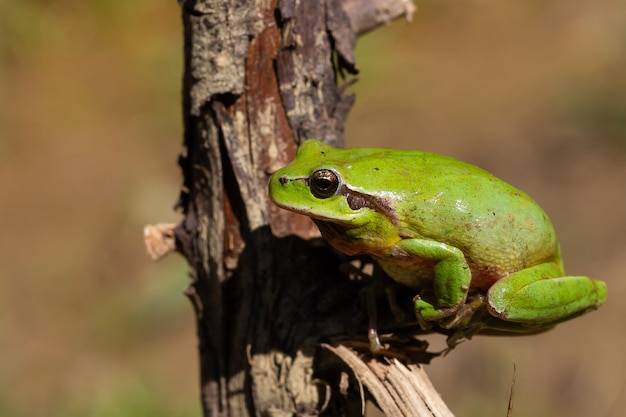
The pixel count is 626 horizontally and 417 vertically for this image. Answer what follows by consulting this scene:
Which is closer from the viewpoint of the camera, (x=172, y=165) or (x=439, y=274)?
(x=439, y=274)

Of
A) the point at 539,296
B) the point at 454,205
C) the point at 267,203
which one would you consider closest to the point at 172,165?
the point at 267,203

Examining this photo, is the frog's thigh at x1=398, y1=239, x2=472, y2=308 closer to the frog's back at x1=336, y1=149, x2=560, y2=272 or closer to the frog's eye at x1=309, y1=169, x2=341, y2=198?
the frog's back at x1=336, y1=149, x2=560, y2=272

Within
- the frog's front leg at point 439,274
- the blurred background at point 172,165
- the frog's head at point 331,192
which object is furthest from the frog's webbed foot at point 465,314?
the blurred background at point 172,165

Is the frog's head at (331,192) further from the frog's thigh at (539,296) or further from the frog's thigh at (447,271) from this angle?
the frog's thigh at (539,296)

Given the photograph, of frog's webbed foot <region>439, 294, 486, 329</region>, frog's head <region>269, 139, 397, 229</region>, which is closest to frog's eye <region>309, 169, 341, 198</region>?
frog's head <region>269, 139, 397, 229</region>

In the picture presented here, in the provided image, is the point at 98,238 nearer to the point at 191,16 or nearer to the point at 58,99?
the point at 58,99

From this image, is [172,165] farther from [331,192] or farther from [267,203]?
[331,192]

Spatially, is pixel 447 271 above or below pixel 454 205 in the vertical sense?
below

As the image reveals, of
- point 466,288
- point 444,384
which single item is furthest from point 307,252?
point 444,384
